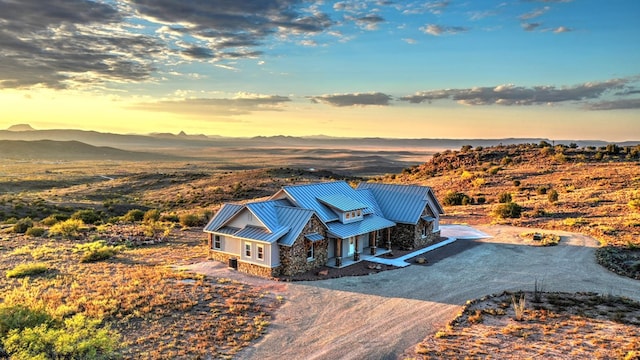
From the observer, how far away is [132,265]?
25172 millimetres

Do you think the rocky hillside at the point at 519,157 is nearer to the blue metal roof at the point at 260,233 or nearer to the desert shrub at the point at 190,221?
the desert shrub at the point at 190,221

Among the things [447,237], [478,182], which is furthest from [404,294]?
[478,182]

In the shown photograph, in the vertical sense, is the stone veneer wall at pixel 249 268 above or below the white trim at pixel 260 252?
below

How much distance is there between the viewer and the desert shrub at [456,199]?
50394mm

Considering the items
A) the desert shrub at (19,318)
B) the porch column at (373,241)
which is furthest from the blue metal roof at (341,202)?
the desert shrub at (19,318)

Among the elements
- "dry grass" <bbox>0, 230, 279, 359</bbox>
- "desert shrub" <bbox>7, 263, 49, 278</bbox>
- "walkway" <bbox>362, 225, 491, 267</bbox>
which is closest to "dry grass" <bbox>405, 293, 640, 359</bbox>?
"dry grass" <bbox>0, 230, 279, 359</bbox>

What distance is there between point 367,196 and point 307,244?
28.1 feet

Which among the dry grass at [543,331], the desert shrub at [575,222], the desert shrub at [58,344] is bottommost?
the dry grass at [543,331]

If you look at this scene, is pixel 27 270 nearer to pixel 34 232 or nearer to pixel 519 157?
pixel 34 232

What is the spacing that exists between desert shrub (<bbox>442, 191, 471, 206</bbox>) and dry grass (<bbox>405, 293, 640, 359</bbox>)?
3130cm

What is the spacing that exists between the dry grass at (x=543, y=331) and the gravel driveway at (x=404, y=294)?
34.7 inches

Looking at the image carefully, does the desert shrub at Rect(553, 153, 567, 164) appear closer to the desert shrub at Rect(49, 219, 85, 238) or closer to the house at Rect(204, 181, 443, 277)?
the house at Rect(204, 181, 443, 277)

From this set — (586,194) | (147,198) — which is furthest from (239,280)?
(147,198)

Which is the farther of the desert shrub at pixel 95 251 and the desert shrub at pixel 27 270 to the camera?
the desert shrub at pixel 95 251
